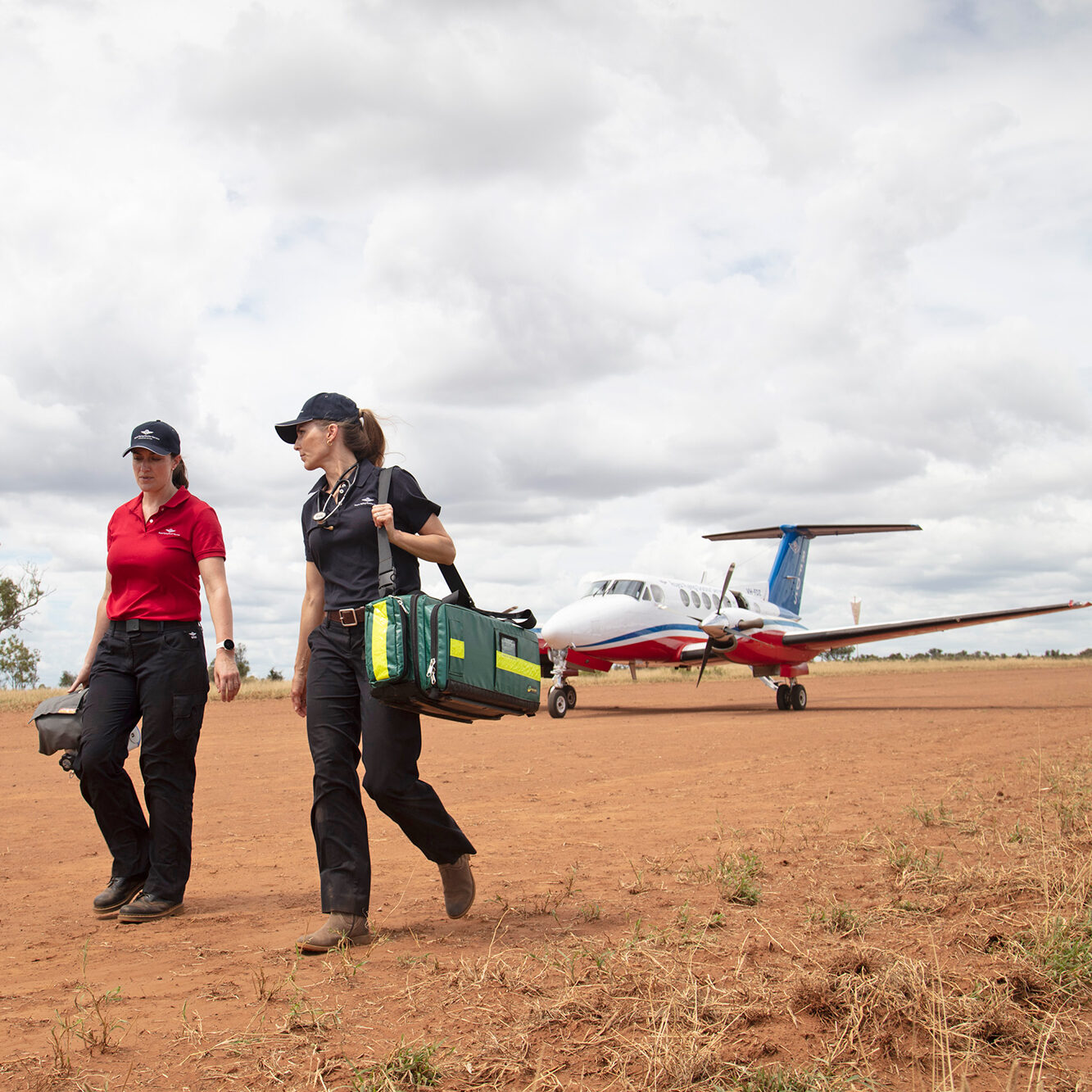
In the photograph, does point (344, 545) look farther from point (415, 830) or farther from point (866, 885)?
point (866, 885)

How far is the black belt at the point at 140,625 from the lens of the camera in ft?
15.8

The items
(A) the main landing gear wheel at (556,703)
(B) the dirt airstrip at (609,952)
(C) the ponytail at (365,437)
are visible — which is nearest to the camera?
(B) the dirt airstrip at (609,952)

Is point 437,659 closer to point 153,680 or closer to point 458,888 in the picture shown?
point 458,888

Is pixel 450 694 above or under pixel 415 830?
above

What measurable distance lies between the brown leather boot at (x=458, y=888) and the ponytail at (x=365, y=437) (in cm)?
183

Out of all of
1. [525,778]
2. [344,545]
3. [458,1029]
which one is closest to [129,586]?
[344,545]

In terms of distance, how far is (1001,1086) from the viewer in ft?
8.68

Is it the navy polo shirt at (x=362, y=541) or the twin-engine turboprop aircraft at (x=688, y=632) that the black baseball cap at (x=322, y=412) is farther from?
the twin-engine turboprop aircraft at (x=688, y=632)

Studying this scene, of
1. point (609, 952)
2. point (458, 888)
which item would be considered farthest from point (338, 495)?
point (609, 952)

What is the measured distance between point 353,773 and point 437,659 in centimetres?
83

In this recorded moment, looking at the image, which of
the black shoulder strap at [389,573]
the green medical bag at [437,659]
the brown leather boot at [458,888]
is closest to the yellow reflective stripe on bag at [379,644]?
the green medical bag at [437,659]

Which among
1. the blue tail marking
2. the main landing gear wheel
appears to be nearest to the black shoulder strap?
the main landing gear wheel

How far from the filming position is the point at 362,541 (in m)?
4.23

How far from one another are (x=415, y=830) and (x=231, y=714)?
60.5 ft
